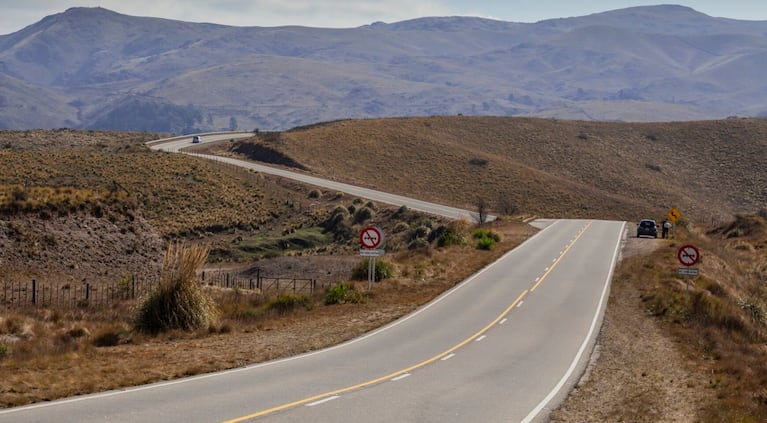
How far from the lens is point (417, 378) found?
1686cm

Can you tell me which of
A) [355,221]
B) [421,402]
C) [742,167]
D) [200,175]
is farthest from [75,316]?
[742,167]

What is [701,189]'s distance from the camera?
107312mm

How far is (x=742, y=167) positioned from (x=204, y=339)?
106543mm

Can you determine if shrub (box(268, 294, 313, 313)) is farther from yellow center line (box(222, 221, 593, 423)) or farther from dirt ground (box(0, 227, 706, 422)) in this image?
yellow center line (box(222, 221, 593, 423))

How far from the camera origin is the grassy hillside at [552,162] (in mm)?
92812

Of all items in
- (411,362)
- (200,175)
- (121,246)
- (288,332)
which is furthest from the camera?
(200,175)

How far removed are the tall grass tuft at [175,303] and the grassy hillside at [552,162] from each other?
6396cm

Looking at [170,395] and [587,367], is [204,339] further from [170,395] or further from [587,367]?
[587,367]

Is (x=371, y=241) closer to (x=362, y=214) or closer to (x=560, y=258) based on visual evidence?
(x=560, y=258)

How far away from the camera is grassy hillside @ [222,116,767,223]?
92812 mm

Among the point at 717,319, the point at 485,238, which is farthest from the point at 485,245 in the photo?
the point at 717,319

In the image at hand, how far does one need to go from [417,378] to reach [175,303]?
767 cm

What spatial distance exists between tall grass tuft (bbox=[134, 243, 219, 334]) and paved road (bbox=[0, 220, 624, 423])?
406 centimetres

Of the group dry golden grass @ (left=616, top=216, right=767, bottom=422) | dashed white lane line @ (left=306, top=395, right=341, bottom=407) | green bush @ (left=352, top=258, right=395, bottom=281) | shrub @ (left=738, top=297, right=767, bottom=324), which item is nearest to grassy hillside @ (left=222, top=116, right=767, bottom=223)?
dry golden grass @ (left=616, top=216, right=767, bottom=422)
